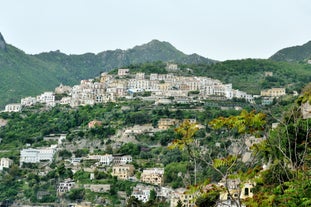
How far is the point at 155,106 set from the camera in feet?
285

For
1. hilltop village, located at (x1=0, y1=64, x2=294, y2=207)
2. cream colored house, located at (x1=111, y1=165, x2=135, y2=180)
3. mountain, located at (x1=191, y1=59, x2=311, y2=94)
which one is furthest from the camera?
mountain, located at (x1=191, y1=59, x2=311, y2=94)

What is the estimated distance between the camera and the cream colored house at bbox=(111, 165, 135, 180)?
65812 millimetres

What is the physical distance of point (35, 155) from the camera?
74.5 meters

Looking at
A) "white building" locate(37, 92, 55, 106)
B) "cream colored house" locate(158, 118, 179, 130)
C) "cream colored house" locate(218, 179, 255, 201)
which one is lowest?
"cream colored house" locate(158, 118, 179, 130)

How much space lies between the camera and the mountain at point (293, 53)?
14325cm

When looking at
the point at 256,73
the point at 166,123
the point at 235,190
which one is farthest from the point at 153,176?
the point at 235,190

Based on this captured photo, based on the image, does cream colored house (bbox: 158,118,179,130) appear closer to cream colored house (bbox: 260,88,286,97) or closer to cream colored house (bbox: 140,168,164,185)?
cream colored house (bbox: 140,168,164,185)

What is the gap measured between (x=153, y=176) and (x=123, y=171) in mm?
4579

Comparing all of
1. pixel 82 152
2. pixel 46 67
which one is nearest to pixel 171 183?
pixel 82 152

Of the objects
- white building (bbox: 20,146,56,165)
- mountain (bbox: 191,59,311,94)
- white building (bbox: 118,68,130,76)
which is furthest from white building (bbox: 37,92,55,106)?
white building (bbox: 20,146,56,165)

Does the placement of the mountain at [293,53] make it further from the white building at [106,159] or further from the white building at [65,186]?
the white building at [65,186]

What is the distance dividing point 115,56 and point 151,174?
438ft

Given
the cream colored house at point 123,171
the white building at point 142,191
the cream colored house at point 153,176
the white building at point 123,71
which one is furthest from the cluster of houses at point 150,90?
the white building at point 142,191

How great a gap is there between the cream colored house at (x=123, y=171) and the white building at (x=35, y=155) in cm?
1066
